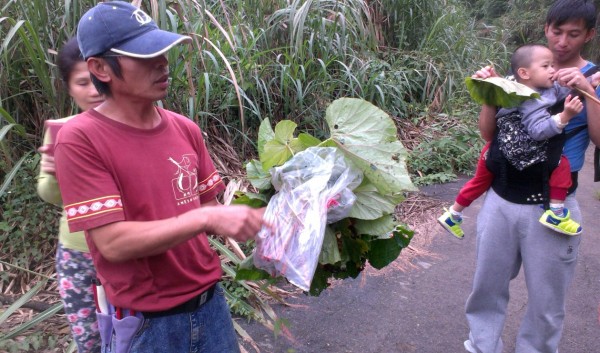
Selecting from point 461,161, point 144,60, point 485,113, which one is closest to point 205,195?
point 144,60

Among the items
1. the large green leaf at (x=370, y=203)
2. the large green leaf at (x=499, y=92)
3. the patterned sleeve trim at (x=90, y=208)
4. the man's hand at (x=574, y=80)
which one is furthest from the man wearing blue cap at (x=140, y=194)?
the man's hand at (x=574, y=80)

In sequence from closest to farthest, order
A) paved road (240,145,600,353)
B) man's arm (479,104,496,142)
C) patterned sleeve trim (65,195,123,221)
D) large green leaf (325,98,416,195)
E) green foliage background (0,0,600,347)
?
patterned sleeve trim (65,195,123,221) < large green leaf (325,98,416,195) < man's arm (479,104,496,142) < paved road (240,145,600,353) < green foliage background (0,0,600,347)

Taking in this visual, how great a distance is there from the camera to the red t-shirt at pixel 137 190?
1.53m

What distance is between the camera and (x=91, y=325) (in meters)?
2.31

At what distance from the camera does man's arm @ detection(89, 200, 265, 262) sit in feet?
5.01

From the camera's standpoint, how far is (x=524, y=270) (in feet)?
8.70

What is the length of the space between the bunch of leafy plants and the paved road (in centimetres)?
132

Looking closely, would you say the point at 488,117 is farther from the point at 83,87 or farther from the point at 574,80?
the point at 83,87

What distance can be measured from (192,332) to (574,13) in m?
2.13

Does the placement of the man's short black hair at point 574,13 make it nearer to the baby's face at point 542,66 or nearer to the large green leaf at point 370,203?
the baby's face at point 542,66

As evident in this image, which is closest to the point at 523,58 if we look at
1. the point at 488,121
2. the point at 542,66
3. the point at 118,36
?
the point at 542,66

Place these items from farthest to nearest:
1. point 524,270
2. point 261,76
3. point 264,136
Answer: point 261,76, point 524,270, point 264,136

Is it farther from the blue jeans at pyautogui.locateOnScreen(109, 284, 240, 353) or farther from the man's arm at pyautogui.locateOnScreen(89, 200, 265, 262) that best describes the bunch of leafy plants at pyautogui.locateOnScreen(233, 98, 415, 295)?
the man's arm at pyautogui.locateOnScreen(89, 200, 265, 262)

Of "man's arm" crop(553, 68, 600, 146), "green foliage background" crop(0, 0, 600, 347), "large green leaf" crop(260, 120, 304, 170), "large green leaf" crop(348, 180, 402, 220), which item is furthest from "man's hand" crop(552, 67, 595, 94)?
"green foliage background" crop(0, 0, 600, 347)
